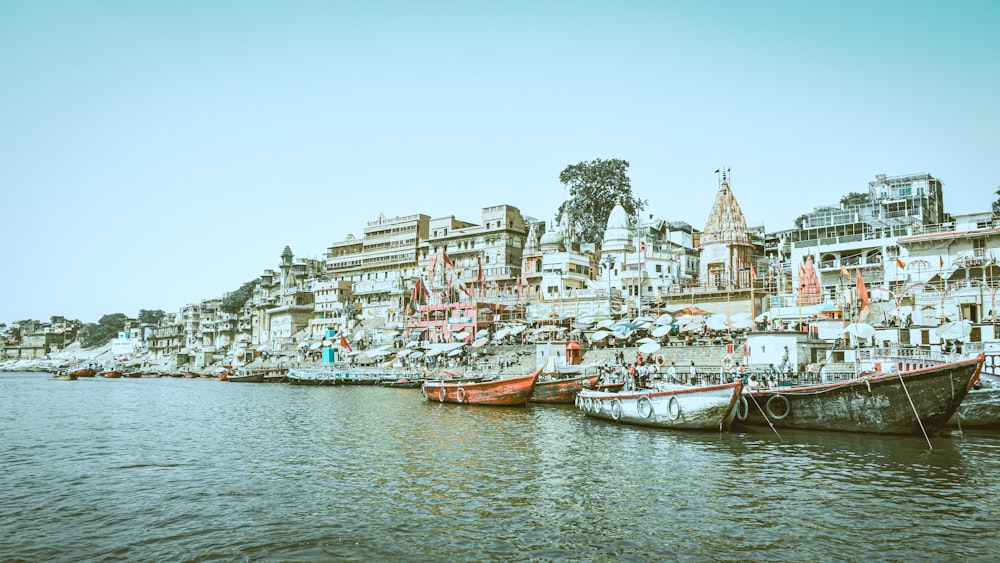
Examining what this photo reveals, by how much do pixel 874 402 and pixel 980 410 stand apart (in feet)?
16.6

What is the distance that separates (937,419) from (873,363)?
9701 mm

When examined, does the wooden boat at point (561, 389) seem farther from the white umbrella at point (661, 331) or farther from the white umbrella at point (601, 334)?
the white umbrella at point (601, 334)

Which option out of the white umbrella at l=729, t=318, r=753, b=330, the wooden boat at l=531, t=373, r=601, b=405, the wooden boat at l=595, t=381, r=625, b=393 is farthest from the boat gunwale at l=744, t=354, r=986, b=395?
the white umbrella at l=729, t=318, r=753, b=330

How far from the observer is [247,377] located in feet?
256

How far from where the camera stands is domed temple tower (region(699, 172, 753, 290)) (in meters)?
63.3

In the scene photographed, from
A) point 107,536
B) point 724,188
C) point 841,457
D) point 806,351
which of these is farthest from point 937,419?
point 724,188

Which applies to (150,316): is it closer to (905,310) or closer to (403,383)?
(403,383)

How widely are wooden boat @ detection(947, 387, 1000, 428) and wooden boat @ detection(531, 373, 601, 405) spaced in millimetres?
17095

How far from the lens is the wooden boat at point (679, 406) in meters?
25.1

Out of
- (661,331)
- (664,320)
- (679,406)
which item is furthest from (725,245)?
(679,406)

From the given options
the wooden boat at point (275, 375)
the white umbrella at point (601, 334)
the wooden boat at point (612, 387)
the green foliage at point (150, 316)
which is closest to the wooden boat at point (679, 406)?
the wooden boat at point (612, 387)

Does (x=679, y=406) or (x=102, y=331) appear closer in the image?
(x=679, y=406)

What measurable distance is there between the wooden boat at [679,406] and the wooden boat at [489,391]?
8127 millimetres

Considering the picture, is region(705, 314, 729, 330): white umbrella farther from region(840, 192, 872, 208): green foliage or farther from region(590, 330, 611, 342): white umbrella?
region(840, 192, 872, 208): green foliage
